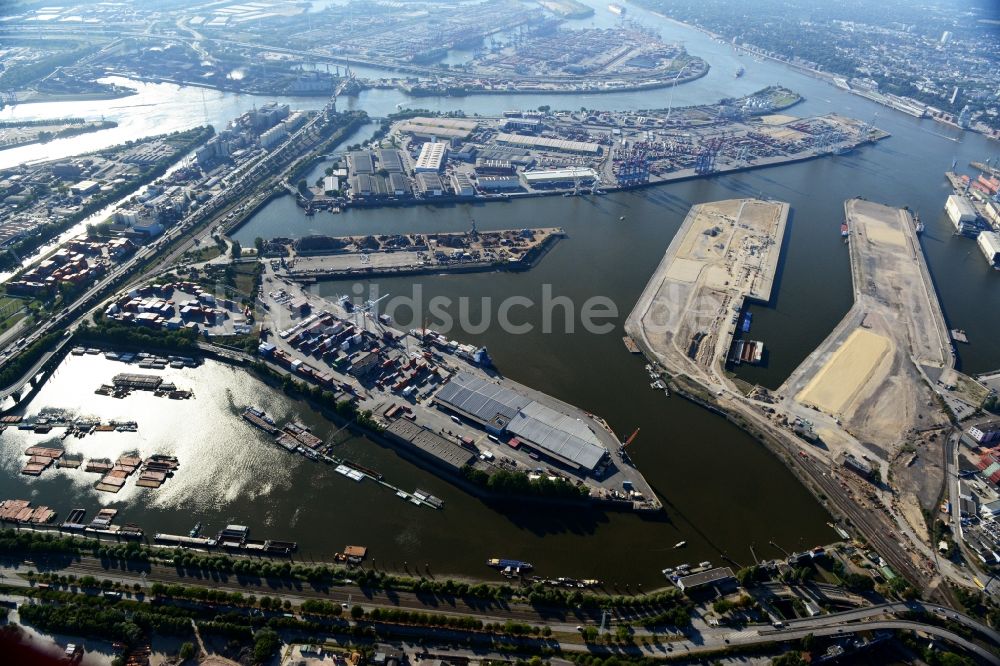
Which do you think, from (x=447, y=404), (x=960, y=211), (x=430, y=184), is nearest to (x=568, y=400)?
(x=447, y=404)

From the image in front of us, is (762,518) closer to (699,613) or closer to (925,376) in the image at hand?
(699,613)

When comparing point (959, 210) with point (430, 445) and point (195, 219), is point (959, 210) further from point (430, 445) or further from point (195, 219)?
point (195, 219)

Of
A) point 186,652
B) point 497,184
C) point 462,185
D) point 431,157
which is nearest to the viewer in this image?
point 186,652

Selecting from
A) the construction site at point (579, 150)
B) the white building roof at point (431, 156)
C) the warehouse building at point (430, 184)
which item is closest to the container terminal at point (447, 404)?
the warehouse building at point (430, 184)

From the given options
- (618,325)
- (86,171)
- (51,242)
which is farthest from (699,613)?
(86,171)

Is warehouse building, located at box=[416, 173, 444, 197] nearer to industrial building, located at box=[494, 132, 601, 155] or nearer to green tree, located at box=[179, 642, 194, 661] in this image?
industrial building, located at box=[494, 132, 601, 155]
